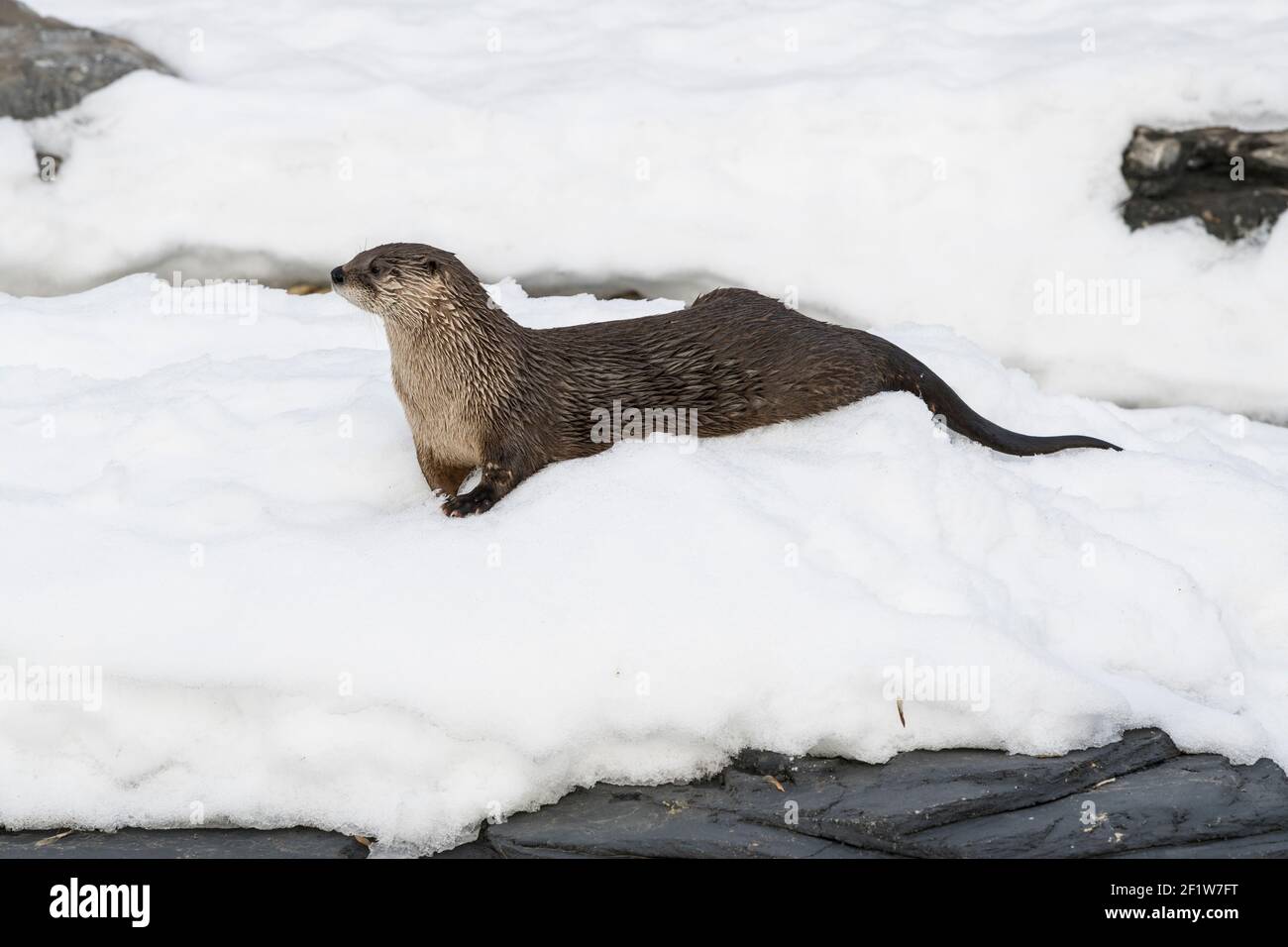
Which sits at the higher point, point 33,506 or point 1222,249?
point 1222,249

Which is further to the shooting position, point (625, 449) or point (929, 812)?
point (625, 449)

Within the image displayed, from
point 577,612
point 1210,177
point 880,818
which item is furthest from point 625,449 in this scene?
point 1210,177

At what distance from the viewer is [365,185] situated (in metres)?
6.32

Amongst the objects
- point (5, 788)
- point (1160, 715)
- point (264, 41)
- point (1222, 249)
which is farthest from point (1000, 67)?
point (5, 788)

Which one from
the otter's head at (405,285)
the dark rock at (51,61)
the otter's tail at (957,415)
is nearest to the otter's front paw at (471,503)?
the otter's head at (405,285)

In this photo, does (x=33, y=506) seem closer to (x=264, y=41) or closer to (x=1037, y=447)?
(x=1037, y=447)

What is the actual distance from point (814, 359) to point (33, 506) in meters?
2.09

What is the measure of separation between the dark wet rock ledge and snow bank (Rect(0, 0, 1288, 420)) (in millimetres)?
2934

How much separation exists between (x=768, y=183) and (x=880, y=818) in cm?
400

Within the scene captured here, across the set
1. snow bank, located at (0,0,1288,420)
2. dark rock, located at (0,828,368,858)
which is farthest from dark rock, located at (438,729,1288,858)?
snow bank, located at (0,0,1288,420)

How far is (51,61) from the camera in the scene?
21.4ft

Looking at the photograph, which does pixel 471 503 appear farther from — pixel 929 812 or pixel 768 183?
pixel 768 183

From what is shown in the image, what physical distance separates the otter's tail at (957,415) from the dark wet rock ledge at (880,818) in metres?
1.24

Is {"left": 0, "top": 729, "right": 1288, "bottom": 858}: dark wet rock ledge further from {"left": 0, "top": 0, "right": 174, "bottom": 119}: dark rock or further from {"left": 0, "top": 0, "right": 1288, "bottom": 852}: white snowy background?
{"left": 0, "top": 0, "right": 174, "bottom": 119}: dark rock
